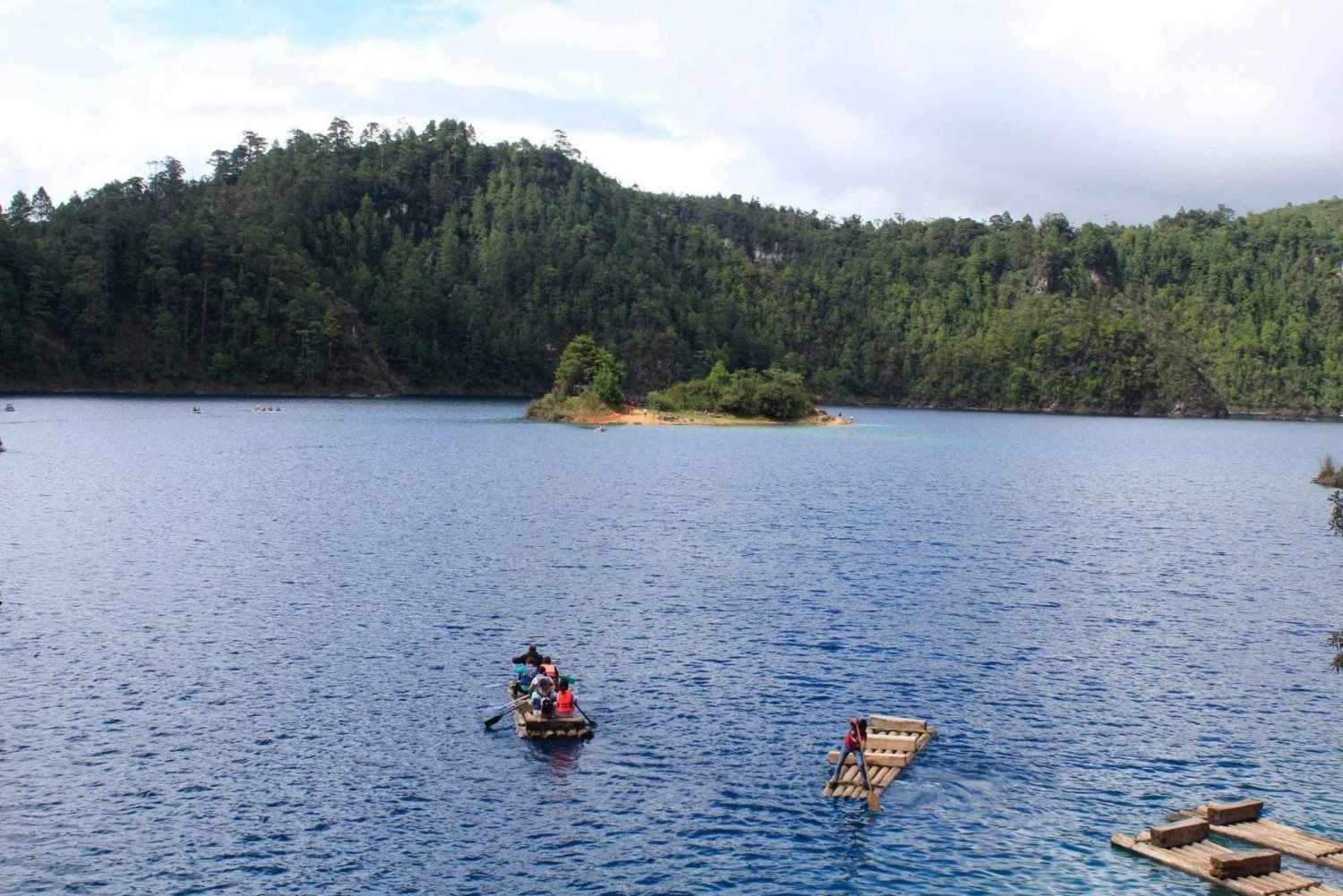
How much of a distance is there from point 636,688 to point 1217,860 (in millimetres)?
22639

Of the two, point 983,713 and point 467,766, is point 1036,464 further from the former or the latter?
point 467,766

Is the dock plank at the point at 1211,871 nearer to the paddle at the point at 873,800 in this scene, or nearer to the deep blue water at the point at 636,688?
the deep blue water at the point at 636,688

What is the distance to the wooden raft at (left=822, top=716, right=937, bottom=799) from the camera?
3612 cm

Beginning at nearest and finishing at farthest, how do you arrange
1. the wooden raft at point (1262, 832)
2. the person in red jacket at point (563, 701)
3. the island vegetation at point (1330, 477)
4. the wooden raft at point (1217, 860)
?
the wooden raft at point (1217, 860)
the wooden raft at point (1262, 832)
the person in red jacket at point (563, 701)
the island vegetation at point (1330, 477)

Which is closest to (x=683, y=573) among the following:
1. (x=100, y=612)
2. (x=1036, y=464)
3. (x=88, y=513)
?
(x=100, y=612)

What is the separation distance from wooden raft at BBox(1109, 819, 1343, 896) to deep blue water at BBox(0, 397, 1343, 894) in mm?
635

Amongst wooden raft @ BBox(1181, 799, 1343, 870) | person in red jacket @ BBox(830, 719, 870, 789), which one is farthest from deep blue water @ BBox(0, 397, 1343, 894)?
person in red jacket @ BBox(830, 719, 870, 789)

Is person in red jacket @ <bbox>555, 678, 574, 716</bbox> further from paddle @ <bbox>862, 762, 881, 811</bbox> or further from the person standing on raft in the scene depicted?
paddle @ <bbox>862, 762, 881, 811</bbox>

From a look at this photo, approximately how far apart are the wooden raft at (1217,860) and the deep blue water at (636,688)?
0.63 m

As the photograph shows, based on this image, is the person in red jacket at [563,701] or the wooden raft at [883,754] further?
the person in red jacket at [563,701]

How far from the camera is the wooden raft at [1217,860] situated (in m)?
29.5

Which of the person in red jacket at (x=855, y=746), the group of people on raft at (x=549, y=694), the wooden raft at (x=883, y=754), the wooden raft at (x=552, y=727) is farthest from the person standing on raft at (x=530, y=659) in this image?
the person in red jacket at (x=855, y=746)

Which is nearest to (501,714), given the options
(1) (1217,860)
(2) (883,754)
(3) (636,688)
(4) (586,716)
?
(4) (586,716)

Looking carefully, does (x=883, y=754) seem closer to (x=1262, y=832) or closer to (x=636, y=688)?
(x=1262, y=832)
